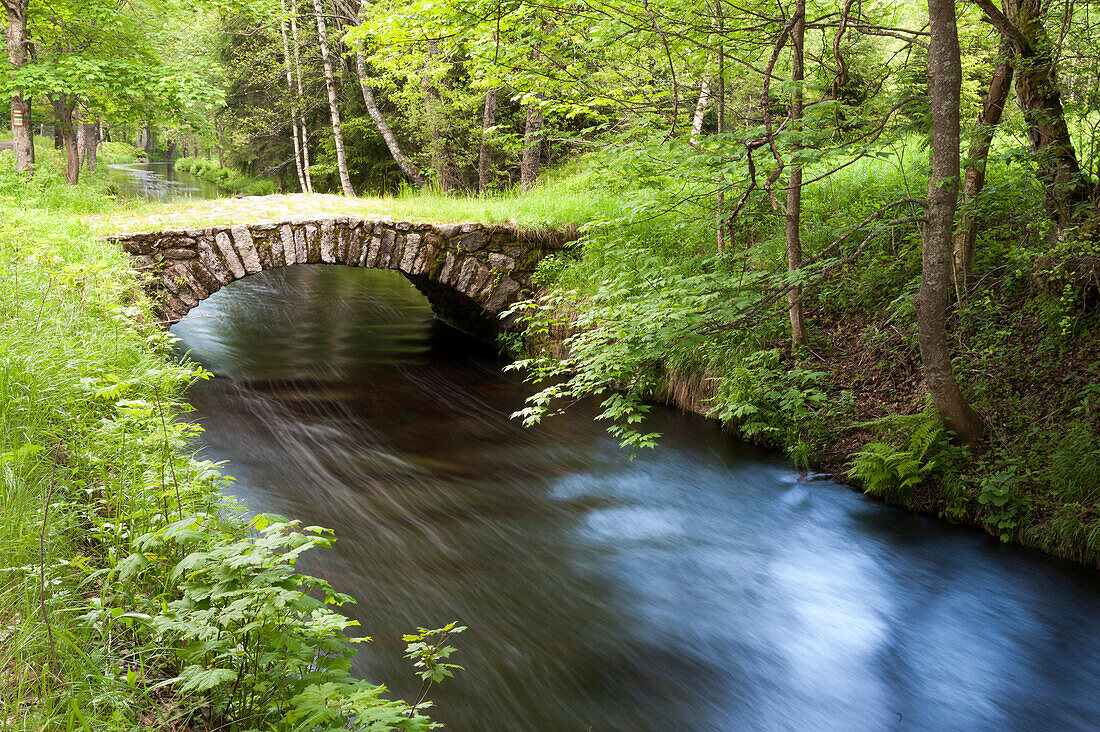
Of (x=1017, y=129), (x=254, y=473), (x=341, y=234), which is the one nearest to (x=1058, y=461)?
(x=1017, y=129)

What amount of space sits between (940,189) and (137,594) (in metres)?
4.86

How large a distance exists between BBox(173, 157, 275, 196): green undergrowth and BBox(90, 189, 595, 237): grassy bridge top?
13.9 metres

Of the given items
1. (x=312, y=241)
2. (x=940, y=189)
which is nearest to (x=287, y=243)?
(x=312, y=241)

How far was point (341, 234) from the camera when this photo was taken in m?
8.92

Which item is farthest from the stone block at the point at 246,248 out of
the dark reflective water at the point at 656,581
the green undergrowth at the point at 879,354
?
the green undergrowth at the point at 879,354

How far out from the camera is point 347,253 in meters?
9.04

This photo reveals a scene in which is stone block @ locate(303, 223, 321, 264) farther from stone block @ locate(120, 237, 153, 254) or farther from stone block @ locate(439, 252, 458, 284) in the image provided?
stone block @ locate(120, 237, 153, 254)

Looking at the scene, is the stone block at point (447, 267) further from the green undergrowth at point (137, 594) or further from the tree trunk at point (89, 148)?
the tree trunk at point (89, 148)

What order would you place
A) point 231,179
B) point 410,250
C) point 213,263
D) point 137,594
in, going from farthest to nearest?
point 231,179
point 410,250
point 213,263
point 137,594

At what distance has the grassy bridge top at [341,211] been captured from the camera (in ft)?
27.9

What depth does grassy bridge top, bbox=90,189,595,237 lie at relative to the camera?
27.9 feet

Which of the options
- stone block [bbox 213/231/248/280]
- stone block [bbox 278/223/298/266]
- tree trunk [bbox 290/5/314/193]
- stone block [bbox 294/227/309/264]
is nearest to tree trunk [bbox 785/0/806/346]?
stone block [bbox 294/227/309/264]

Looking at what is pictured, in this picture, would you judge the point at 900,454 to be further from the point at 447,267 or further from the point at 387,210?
the point at 387,210

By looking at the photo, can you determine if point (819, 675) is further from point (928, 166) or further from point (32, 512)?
point (928, 166)
